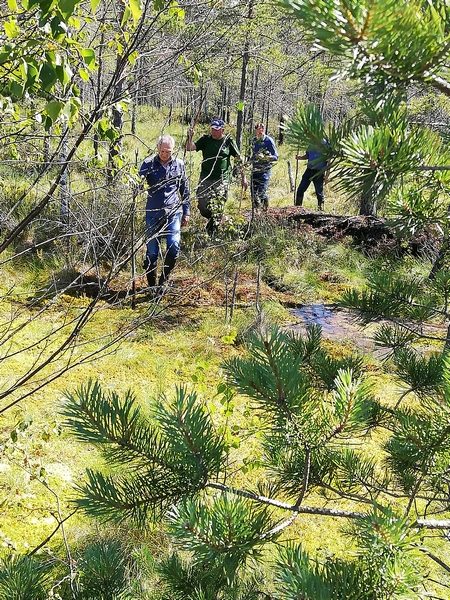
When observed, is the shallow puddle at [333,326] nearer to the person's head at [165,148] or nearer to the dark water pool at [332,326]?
the dark water pool at [332,326]

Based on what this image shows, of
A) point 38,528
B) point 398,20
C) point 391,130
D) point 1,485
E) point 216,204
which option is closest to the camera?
point 398,20

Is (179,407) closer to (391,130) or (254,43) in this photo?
(391,130)

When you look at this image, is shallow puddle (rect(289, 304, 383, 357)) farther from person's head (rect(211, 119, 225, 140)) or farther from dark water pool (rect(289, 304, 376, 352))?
person's head (rect(211, 119, 225, 140))

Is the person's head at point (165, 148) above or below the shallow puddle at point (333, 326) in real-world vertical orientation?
above

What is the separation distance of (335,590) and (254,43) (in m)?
13.8

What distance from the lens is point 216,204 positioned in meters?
5.23

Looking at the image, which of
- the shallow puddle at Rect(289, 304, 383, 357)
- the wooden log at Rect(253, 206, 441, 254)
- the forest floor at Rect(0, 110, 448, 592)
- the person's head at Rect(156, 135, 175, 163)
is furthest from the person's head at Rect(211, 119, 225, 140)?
the wooden log at Rect(253, 206, 441, 254)

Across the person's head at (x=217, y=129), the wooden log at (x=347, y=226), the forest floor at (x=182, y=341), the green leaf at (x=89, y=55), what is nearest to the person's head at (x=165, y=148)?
the forest floor at (x=182, y=341)

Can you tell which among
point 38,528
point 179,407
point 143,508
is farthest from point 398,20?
point 38,528

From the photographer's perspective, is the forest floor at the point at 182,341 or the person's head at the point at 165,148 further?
the person's head at the point at 165,148

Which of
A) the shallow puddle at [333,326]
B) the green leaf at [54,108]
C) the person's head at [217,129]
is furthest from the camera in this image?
the person's head at [217,129]

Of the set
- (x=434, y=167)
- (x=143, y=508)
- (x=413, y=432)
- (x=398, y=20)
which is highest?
(x=398, y=20)

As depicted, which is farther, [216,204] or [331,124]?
[216,204]

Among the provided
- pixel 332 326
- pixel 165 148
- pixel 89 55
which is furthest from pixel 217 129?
pixel 89 55
